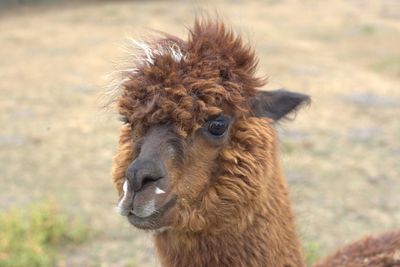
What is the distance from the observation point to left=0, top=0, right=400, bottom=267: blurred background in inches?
242

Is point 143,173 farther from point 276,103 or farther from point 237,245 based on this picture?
point 276,103

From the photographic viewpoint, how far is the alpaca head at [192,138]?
279 centimetres

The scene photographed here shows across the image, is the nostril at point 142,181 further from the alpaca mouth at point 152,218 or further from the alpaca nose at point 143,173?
the alpaca mouth at point 152,218

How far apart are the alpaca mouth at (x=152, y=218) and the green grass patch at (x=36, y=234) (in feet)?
10.1

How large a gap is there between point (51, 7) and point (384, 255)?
24031 millimetres

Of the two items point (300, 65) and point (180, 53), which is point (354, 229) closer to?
point (180, 53)

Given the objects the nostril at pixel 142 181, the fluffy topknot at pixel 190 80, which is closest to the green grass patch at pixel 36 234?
Answer: the fluffy topknot at pixel 190 80

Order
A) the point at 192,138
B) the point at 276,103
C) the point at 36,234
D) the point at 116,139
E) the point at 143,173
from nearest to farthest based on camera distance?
1. the point at 143,173
2. the point at 192,138
3. the point at 276,103
4. the point at 36,234
5. the point at 116,139

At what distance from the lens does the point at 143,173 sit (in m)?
2.69

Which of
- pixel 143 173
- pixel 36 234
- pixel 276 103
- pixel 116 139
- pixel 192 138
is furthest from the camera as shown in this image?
pixel 116 139

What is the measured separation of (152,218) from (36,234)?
356 centimetres

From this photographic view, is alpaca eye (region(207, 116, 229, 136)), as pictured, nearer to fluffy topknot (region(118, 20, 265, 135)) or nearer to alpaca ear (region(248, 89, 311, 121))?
fluffy topknot (region(118, 20, 265, 135))

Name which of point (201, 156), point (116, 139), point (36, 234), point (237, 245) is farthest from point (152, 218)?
point (116, 139)

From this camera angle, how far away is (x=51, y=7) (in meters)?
25.8
